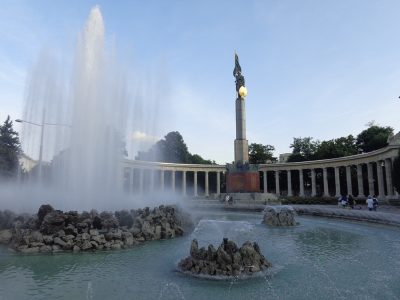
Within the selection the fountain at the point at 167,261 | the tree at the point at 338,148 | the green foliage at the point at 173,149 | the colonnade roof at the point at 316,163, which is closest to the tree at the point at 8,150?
the colonnade roof at the point at 316,163

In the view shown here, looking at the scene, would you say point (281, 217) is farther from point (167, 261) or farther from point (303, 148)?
point (303, 148)

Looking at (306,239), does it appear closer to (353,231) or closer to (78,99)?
(353,231)

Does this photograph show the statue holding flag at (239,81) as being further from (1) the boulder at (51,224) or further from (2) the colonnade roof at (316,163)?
(1) the boulder at (51,224)

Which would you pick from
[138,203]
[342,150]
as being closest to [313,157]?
[342,150]

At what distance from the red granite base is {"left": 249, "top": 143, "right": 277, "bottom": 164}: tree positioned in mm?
48455

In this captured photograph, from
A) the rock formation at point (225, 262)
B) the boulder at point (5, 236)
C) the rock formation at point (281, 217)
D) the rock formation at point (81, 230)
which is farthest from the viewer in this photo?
the rock formation at point (281, 217)

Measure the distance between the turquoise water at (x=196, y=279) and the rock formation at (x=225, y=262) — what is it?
20.9 inches

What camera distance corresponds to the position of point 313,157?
102 meters

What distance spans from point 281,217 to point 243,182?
3439cm

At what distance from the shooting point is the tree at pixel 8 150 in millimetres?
54156

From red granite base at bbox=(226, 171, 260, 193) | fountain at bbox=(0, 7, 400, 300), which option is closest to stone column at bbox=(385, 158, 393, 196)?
red granite base at bbox=(226, 171, 260, 193)

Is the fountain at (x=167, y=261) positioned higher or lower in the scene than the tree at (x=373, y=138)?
lower

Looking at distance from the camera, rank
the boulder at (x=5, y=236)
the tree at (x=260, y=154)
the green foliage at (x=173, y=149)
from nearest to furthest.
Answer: the boulder at (x=5, y=236) → the green foliage at (x=173, y=149) → the tree at (x=260, y=154)

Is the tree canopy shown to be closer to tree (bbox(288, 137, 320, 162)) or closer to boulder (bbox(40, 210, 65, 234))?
tree (bbox(288, 137, 320, 162))
